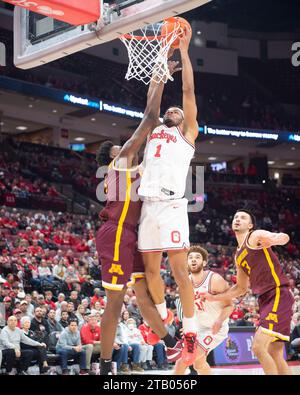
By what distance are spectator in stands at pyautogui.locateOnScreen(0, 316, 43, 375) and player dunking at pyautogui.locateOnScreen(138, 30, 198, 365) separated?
15.1ft

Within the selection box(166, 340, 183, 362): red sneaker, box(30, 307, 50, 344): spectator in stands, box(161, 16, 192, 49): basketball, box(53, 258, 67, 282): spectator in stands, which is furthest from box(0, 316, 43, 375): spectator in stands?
box(161, 16, 192, 49): basketball

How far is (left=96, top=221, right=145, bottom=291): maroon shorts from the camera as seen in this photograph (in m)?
5.22

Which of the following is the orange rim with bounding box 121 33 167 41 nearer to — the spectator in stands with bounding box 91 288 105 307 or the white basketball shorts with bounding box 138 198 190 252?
the white basketball shorts with bounding box 138 198 190 252

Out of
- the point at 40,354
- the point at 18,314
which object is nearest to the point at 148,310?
the point at 40,354

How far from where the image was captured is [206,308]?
6859 millimetres

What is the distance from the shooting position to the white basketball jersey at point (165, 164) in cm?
543

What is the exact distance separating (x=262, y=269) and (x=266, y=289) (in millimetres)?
197

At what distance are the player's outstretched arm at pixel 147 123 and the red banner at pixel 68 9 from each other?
849mm

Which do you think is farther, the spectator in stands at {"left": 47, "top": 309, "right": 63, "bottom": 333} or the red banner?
the spectator in stands at {"left": 47, "top": 309, "right": 63, "bottom": 333}

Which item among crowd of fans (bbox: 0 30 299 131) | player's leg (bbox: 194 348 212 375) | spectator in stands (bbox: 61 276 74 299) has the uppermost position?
crowd of fans (bbox: 0 30 299 131)

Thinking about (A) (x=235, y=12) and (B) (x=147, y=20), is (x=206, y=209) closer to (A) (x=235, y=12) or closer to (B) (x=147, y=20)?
(A) (x=235, y=12)

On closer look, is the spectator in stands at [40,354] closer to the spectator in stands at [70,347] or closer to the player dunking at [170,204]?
the spectator in stands at [70,347]

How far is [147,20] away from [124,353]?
713cm
